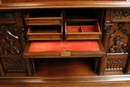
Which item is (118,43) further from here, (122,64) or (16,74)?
(16,74)

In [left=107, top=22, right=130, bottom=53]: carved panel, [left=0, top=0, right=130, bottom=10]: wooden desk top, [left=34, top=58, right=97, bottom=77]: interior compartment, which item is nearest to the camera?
[left=0, top=0, right=130, bottom=10]: wooden desk top

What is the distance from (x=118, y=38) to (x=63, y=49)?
0.39m

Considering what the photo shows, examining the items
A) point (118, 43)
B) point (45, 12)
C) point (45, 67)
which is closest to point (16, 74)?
A: point (45, 67)

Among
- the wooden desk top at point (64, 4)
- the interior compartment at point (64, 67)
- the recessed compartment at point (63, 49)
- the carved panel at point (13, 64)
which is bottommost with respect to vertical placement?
the interior compartment at point (64, 67)

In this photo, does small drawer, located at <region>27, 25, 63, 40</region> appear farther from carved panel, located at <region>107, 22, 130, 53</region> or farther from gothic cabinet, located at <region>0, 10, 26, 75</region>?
carved panel, located at <region>107, 22, 130, 53</region>

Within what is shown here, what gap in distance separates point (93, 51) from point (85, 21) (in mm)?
222

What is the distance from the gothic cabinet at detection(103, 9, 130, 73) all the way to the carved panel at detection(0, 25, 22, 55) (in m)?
0.59

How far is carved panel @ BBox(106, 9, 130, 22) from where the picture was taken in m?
0.90

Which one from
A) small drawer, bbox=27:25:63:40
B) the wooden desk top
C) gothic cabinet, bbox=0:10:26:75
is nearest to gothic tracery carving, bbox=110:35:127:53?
the wooden desk top

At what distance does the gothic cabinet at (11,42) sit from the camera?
930mm

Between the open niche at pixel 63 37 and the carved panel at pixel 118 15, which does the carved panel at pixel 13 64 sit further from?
the carved panel at pixel 118 15

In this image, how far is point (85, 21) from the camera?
3.26 ft

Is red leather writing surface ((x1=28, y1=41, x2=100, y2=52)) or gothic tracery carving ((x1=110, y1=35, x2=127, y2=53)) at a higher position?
red leather writing surface ((x1=28, y1=41, x2=100, y2=52))

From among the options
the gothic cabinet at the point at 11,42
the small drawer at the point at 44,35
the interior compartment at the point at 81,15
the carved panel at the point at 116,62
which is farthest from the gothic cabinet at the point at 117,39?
the gothic cabinet at the point at 11,42
